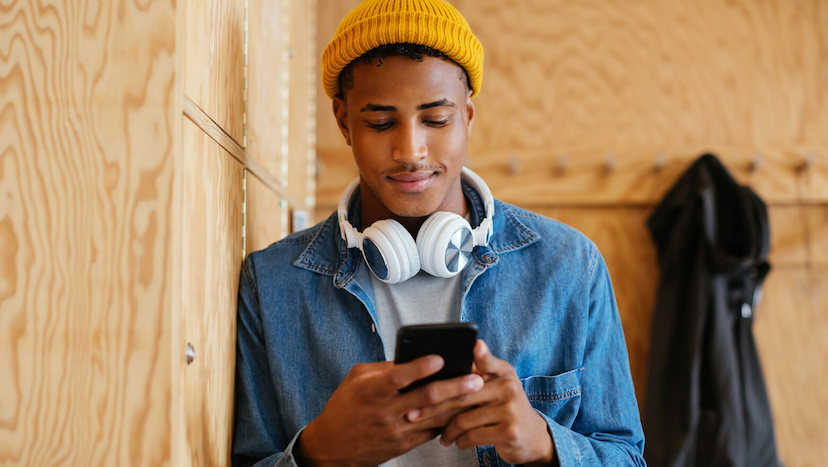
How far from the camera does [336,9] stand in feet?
9.32

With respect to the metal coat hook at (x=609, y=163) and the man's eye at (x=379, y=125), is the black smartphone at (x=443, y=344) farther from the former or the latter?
the metal coat hook at (x=609, y=163)

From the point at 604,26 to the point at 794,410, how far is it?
1621mm

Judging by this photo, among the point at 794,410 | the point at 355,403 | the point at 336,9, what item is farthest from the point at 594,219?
the point at 355,403

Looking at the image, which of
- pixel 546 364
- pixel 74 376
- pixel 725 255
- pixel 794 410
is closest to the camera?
pixel 74 376

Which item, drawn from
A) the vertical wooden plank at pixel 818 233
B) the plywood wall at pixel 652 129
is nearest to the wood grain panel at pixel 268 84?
the plywood wall at pixel 652 129

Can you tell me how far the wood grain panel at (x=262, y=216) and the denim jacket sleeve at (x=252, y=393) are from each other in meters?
0.14

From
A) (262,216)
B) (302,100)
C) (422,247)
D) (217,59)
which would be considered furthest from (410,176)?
(302,100)

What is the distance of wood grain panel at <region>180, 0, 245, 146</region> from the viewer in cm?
98

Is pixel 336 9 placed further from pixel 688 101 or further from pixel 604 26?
pixel 688 101

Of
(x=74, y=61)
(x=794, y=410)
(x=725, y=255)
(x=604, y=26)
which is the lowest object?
(x=794, y=410)

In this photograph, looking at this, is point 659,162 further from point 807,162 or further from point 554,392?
point 554,392

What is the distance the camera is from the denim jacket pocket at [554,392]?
3.87 ft

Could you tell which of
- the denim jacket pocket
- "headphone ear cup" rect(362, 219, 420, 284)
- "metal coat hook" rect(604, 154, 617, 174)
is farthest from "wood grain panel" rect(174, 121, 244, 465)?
"metal coat hook" rect(604, 154, 617, 174)

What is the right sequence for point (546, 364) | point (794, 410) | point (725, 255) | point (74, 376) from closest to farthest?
point (74, 376) < point (546, 364) < point (725, 255) < point (794, 410)
